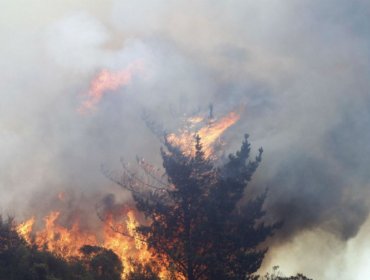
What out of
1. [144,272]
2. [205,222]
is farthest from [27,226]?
[205,222]

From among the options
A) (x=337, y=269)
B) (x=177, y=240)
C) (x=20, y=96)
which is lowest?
(x=177, y=240)

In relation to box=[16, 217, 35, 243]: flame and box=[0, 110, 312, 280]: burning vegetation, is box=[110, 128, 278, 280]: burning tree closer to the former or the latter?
box=[0, 110, 312, 280]: burning vegetation

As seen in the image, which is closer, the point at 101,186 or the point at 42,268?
the point at 42,268

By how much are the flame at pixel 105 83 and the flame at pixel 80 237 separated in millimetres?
11776

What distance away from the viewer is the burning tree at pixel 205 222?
83.0 feet

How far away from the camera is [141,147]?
142 ft

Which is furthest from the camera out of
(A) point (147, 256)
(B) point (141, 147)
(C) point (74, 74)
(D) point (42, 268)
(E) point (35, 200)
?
(C) point (74, 74)

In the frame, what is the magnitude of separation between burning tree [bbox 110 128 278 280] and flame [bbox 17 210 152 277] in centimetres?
881

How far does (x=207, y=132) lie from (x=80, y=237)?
1487 centimetres

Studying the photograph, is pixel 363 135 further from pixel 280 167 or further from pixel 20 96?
pixel 20 96

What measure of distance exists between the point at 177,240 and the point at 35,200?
750 inches

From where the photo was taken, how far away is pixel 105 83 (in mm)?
45656

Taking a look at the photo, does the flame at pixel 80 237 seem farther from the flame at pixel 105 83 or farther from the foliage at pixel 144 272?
the flame at pixel 105 83

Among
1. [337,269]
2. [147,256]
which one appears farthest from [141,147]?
[337,269]
